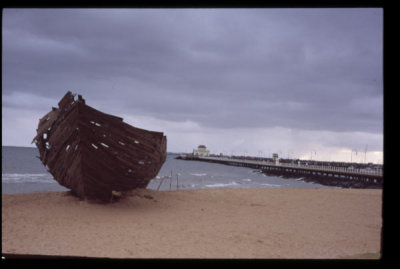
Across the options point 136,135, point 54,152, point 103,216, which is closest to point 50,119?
point 54,152

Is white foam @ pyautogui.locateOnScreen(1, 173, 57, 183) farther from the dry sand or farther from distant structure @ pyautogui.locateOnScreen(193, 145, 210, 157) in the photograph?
distant structure @ pyautogui.locateOnScreen(193, 145, 210, 157)

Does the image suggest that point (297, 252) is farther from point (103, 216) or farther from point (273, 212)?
point (103, 216)

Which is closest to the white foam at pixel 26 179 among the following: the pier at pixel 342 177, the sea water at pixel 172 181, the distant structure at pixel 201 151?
the sea water at pixel 172 181

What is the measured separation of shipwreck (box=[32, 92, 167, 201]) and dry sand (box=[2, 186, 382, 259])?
78 cm

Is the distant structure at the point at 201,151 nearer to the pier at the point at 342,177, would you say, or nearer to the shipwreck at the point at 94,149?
the pier at the point at 342,177

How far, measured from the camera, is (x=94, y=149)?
10.1 metres

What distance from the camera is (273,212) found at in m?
11.6

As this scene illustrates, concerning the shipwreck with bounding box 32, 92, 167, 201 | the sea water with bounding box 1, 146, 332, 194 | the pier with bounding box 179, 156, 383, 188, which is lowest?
the sea water with bounding box 1, 146, 332, 194

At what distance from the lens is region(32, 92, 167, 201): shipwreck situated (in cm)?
1006

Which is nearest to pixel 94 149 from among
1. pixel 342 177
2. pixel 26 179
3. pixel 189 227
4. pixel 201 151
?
pixel 189 227

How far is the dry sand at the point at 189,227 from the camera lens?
6945 millimetres

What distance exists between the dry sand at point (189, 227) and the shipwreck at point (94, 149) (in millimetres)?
778

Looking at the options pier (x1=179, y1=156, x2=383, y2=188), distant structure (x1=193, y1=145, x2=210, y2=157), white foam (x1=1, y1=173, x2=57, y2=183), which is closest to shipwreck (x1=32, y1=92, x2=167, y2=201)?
white foam (x1=1, y1=173, x2=57, y2=183)

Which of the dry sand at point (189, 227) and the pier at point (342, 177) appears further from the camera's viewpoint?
the pier at point (342, 177)
